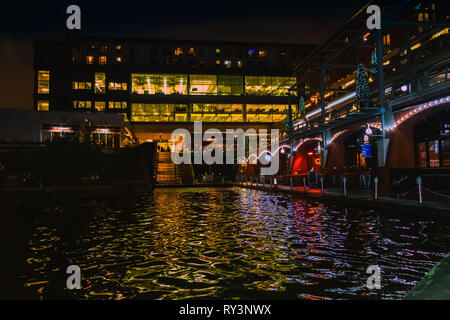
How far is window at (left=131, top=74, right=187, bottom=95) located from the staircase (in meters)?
24.5

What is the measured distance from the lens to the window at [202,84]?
2702 inches

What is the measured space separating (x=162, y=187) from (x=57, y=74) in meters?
43.4

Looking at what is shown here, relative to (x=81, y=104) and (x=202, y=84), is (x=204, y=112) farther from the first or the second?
(x=81, y=104)

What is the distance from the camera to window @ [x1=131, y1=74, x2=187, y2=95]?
67.6 metres

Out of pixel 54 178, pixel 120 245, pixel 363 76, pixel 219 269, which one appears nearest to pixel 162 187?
pixel 54 178

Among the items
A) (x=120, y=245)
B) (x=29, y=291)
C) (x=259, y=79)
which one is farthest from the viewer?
(x=259, y=79)

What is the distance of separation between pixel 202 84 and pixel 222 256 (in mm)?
64905

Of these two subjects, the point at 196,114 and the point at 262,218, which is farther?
the point at 196,114

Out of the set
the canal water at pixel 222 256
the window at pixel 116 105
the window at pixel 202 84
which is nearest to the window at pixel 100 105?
the window at pixel 116 105

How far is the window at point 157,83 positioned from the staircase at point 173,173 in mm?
24547
